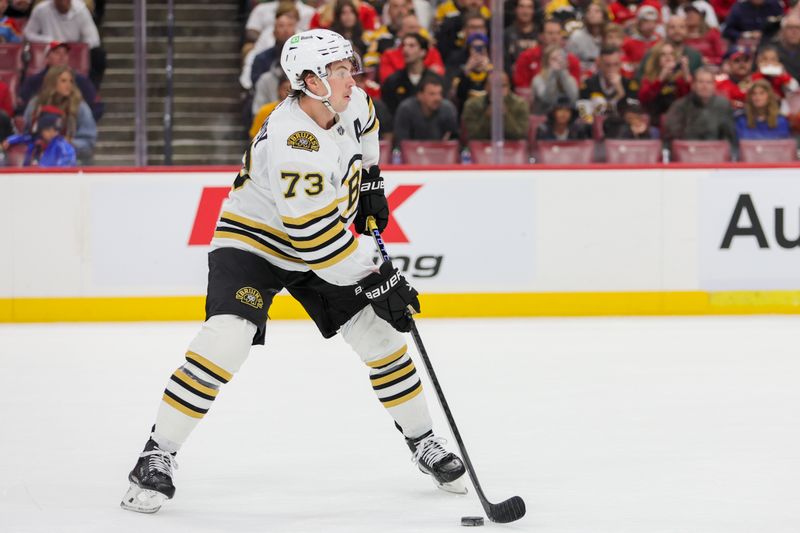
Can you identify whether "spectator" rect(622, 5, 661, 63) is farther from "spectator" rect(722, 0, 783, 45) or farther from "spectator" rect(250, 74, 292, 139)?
"spectator" rect(250, 74, 292, 139)

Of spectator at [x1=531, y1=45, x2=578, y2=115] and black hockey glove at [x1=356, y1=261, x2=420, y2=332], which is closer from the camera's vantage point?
black hockey glove at [x1=356, y1=261, x2=420, y2=332]

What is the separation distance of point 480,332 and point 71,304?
220 cm

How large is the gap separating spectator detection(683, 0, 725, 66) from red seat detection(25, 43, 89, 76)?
352 centimetres

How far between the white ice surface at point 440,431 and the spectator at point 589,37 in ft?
5.99

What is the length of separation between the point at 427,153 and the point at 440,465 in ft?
13.2

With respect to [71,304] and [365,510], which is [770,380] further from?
[71,304]

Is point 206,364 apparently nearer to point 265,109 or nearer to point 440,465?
point 440,465

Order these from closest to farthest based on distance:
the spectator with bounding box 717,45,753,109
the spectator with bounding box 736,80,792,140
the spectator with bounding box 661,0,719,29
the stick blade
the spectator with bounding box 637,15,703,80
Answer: the stick blade → the spectator with bounding box 736,80,792,140 → the spectator with bounding box 717,45,753,109 → the spectator with bounding box 637,15,703,80 → the spectator with bounding box 661,0,719,29

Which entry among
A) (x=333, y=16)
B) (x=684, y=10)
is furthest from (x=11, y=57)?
(x=684, y=10)

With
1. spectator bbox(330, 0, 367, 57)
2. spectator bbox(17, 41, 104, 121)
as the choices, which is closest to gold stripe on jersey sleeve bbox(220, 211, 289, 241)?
spectator bbox(17, 41, 104, 121)

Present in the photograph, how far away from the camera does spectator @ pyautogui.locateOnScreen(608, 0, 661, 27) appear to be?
26.2 feet

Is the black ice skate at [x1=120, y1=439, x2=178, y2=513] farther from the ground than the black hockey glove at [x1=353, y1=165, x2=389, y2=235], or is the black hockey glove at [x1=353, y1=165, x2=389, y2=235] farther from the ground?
the black hockey glove at [x1=353, y1=165, x2=389, y2=235]

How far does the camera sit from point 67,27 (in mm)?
7332

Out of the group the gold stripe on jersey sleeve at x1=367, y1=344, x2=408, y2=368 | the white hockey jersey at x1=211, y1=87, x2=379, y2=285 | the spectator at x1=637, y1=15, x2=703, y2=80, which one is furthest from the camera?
the spectator at x1=637, y1=15, x2=703, y2=80
